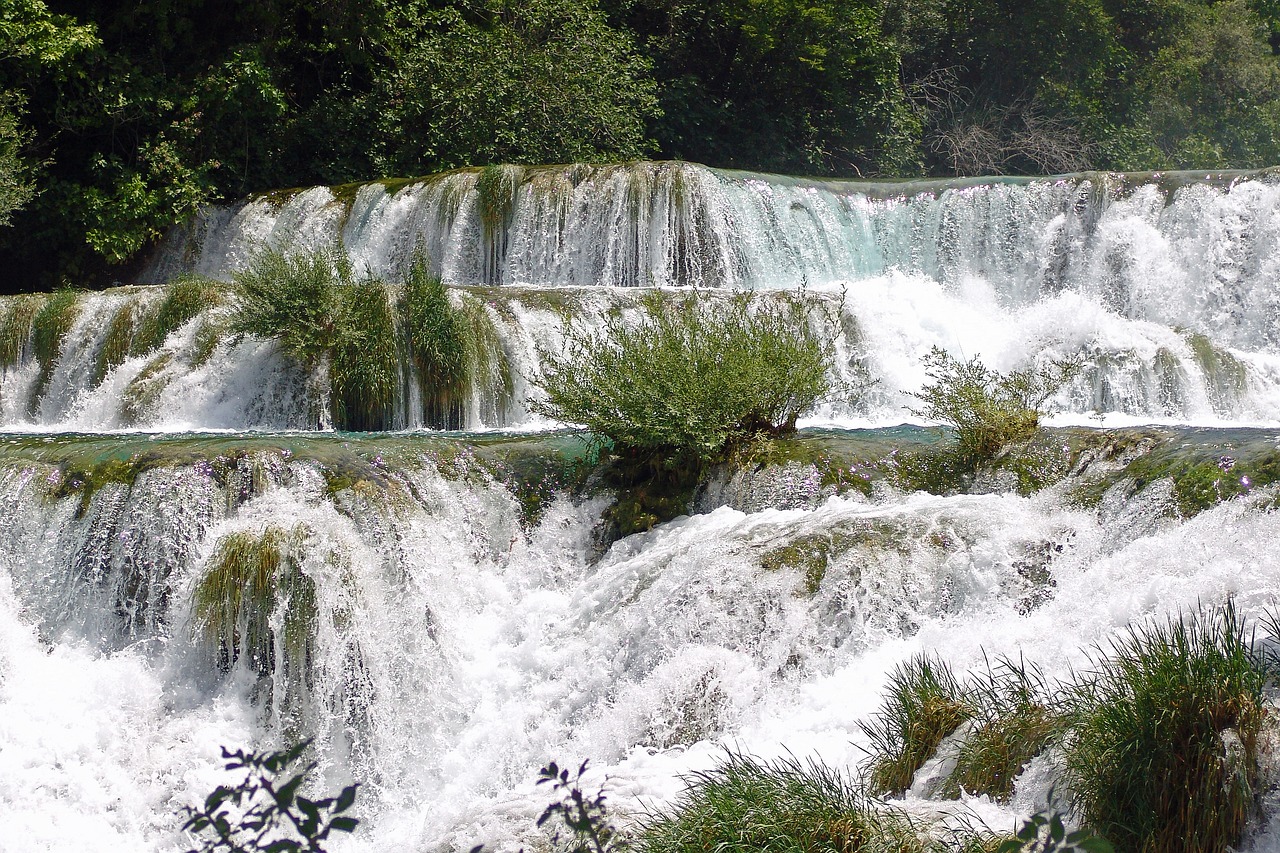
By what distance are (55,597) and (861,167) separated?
735 inches

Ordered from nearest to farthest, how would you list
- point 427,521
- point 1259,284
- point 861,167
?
1. point 427,521
2. point 1259,284
3. point 861,167

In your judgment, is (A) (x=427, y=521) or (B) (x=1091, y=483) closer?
(B) (x=1091, y=483)

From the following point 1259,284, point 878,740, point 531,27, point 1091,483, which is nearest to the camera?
point 878,740

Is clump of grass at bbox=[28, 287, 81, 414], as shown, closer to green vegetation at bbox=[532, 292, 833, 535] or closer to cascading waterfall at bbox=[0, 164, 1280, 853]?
cascading waterfall at bbox=[0, 164, 1280, 853]

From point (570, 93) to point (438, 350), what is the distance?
30.1 ft

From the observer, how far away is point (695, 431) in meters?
8.36

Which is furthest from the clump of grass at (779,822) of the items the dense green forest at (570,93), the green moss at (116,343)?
the dense green forest at (570,93)

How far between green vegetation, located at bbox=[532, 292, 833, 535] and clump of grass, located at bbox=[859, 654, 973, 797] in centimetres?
330

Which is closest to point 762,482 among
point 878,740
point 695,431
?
point 695,431

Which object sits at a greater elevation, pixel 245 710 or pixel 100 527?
pixel 100 527

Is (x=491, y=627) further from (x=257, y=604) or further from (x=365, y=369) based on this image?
(x=365, y=369)

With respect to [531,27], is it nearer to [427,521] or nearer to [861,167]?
[861,167]

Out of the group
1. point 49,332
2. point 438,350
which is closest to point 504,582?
point 438,350

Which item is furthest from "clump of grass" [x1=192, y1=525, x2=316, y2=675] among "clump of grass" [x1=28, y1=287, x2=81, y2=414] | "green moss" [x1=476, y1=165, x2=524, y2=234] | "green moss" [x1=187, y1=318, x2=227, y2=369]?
"green moss" [x1=476, y1=165, x2=524, y2=234]
